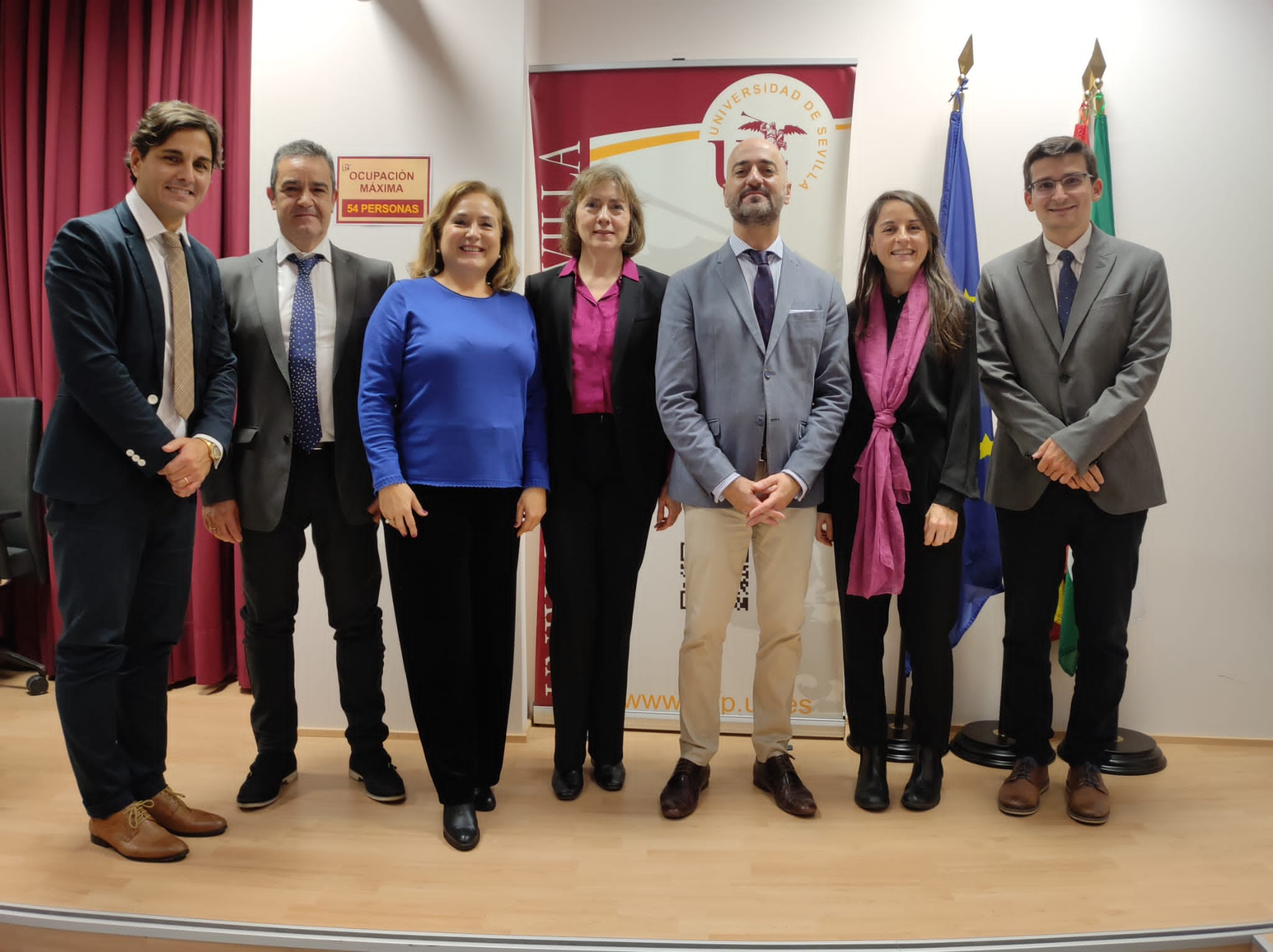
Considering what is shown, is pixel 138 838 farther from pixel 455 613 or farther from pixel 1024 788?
pixel 1024 788

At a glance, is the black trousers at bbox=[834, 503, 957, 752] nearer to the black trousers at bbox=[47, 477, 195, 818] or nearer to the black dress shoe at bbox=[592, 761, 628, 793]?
the black dress shoe at bbox=[592, 761, 628, 793]

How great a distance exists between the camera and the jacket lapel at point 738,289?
243cm

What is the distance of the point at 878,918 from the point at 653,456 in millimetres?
1275

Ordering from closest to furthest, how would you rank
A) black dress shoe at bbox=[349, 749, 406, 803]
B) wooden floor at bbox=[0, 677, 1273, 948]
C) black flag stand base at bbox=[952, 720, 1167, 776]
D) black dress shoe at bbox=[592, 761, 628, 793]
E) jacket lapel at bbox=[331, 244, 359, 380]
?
wooden floor at bbox=[0, 677, 1273, 948], jacket lapel at bbox=[331, 244, 359, 380], black dress shoe at bbox=[349, 749, 406, 803], black dress shoe at bbox=[592, 761, 628, 793], black flag stand base at bbox=[952, 720, 1167, 776]

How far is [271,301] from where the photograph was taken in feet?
7.96

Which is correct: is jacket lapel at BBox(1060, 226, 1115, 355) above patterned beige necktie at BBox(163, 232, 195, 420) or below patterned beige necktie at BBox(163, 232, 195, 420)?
above

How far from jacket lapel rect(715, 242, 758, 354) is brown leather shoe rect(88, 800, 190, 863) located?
77.3 inches

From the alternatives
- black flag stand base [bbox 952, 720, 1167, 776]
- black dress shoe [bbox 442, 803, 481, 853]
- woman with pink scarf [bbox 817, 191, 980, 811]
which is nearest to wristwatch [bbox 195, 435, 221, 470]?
black dress shoe [bbox 442, 803, 481, 853]

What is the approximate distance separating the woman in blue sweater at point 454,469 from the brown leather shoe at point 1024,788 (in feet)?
4.81

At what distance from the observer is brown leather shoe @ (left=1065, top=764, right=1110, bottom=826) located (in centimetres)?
247

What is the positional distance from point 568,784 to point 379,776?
1.81 feet

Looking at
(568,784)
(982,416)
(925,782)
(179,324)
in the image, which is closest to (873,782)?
(925,782)

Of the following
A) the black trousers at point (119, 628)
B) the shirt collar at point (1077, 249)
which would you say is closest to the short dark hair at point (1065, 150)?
the shirt collar at point (1077, 249)

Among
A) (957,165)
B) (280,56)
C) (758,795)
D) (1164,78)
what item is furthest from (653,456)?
(1164,78)
